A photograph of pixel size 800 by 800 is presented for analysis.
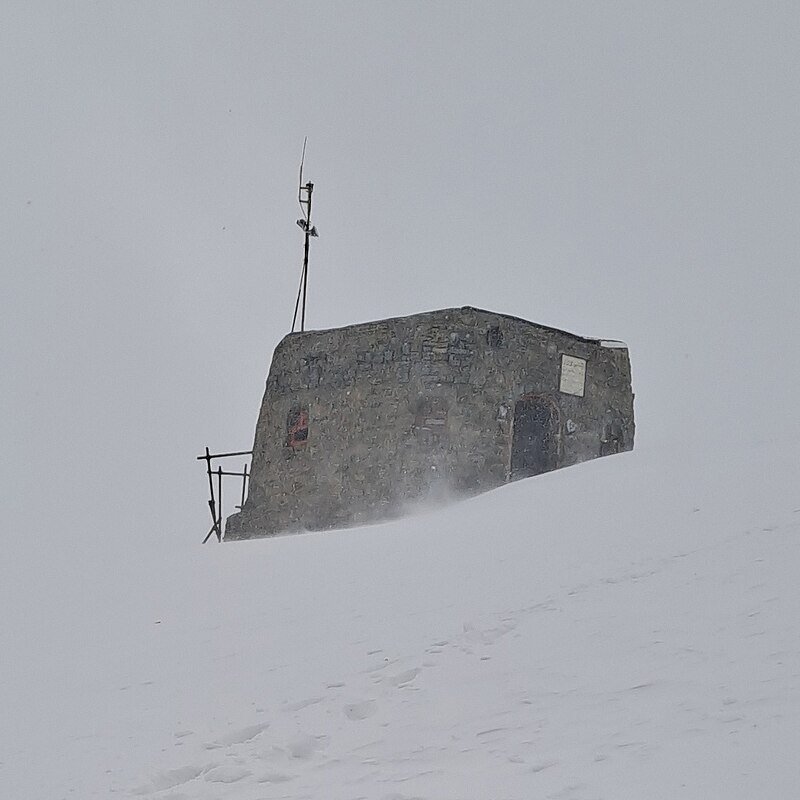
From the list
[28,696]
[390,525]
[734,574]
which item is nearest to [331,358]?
[390,525]

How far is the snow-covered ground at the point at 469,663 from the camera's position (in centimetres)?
505

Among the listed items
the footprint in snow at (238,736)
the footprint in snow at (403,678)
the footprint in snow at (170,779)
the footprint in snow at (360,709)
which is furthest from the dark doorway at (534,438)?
the footprint in snow at (170,779)

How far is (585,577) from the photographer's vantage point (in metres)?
8.20

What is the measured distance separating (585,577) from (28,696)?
15.1 ft

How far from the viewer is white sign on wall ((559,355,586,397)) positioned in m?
16.9

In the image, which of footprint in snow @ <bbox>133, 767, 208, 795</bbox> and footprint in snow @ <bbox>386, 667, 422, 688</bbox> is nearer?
footprint in snow @ <bbox>133, 767, 208, 795</bbox>

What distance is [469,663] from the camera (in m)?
6.79

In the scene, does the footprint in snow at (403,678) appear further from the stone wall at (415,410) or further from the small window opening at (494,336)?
the small window opening at (494,336)

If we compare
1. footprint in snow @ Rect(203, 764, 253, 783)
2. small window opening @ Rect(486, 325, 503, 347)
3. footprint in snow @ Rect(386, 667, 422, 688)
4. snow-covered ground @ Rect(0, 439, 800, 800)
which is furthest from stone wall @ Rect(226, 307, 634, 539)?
footprint in snow @ Rect(203, 764, 253, 783)

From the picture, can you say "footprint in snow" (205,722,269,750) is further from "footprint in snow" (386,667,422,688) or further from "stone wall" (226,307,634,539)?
"stone wall" (226,307,634,539)

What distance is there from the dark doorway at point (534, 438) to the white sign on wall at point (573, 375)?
47 cm

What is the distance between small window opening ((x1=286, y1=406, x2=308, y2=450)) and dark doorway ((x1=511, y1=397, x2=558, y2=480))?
3519 millimetres

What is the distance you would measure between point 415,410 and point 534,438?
2042mm

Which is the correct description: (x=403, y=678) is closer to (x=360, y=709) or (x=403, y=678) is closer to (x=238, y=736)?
(x=360, y=709)
